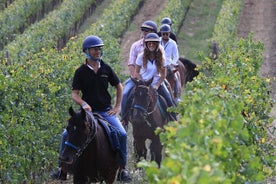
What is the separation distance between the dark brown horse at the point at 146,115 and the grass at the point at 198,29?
13.6 metres

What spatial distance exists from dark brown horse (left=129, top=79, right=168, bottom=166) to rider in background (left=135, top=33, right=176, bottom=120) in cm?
27

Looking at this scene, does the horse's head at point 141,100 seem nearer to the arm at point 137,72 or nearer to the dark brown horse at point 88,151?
the arm at point 137,72

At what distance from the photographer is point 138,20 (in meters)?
33.2

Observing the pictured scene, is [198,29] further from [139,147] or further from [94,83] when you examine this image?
[94,83]

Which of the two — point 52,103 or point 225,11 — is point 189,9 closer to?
point 225,11

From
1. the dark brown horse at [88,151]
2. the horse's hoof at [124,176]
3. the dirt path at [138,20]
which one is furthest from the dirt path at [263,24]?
the dark brown horse at [88,151]

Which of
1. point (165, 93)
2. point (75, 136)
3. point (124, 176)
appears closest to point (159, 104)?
point (165, 93)

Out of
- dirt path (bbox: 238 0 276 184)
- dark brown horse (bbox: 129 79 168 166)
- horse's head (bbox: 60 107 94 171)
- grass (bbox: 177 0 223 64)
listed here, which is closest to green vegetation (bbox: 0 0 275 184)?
dark brown horse (bbox: 129 79 168 166)

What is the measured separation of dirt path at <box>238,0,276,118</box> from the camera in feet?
82.3

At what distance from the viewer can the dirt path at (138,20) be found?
28425mm

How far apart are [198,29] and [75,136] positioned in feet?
75.6

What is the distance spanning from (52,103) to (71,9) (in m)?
20.2

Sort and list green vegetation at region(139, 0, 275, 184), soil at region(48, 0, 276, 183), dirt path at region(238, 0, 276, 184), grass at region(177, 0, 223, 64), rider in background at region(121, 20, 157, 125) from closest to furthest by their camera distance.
Result: 1. green vegetation at region(139, 0, 275, 184)
2. rider in background at region(121, 20, 157, 125)
3. dirt path at region(238, 0, 276, 184)
4. soil at region(48, 0, 276, 183)
5. grass at region(177, 0, 223, 64)

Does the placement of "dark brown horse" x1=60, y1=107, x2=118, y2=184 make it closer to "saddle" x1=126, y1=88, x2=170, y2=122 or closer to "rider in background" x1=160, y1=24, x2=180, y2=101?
"saddle" x1=126, y1=88, x2=170, y2=122
